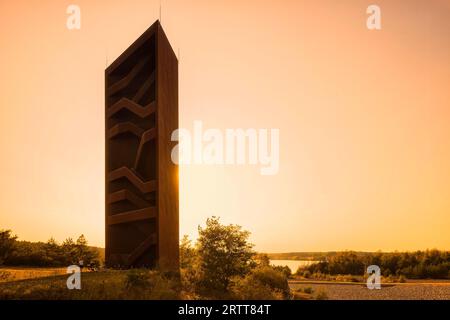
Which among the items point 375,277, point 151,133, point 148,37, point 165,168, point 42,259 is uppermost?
point 148,37

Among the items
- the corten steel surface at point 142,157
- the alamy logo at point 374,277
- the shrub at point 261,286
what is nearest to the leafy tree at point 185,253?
the corten steel surface at point 142,157

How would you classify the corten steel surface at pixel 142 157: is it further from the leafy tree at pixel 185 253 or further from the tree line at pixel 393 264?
the tree line at pixel 393 264

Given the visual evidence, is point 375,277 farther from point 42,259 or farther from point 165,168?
point 42,259

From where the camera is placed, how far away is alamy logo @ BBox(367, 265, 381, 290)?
31406 millimetres

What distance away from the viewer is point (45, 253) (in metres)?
33.6

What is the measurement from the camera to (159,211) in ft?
71.5

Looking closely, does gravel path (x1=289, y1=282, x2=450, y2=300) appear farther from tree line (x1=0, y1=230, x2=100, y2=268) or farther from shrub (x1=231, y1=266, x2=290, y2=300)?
tree line (x1=0, y1=230, x2=100, y2=268)

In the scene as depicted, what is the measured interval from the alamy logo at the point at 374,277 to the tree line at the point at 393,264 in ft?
2.73

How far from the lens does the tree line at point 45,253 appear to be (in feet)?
107

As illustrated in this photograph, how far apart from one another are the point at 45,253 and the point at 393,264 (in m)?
32.5

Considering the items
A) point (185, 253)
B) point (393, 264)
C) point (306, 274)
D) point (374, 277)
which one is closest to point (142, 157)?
point (185, 253)

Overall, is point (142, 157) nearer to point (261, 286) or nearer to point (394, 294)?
point (261, 286)
